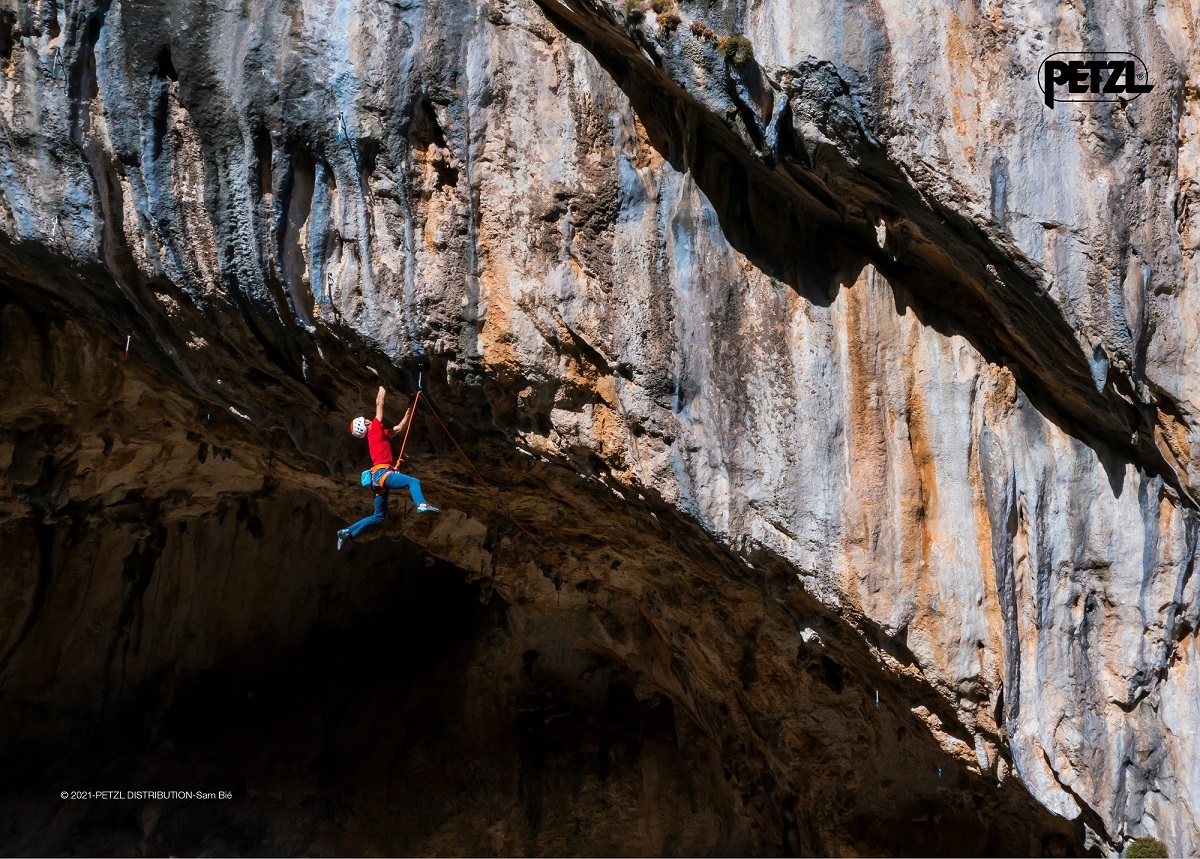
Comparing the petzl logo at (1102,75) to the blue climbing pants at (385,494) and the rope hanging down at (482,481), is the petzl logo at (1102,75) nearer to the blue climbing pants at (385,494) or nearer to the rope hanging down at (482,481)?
the rope hanging down at (482,481)

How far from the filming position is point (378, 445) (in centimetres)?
750

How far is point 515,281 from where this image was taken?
720 centimetres

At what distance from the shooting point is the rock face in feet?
20.5

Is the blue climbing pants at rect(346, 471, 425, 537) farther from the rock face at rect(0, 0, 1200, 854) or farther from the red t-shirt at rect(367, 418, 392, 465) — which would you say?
the rock face at rect(0, 0, 1200, 854)

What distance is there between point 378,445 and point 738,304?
2.37 metres

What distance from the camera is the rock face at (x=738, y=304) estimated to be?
624 centimetres

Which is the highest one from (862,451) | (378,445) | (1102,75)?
(1102,75)

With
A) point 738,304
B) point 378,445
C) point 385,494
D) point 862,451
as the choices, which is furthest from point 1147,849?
point 378,445

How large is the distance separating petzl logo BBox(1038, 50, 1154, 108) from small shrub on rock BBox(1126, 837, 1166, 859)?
4066 mm

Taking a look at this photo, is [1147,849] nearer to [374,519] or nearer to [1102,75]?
[1102,75]

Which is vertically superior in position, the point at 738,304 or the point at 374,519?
the point at 738,304

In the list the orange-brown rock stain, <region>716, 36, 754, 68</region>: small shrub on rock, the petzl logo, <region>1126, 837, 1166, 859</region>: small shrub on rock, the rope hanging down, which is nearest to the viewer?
the petzl logo

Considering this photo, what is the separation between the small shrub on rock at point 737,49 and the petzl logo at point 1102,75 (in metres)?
1.56

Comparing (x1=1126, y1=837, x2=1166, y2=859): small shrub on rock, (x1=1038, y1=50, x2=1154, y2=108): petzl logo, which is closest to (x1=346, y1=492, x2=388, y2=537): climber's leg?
(x1=1038, y1=50, x2=1154, y2=108): petzl logo
